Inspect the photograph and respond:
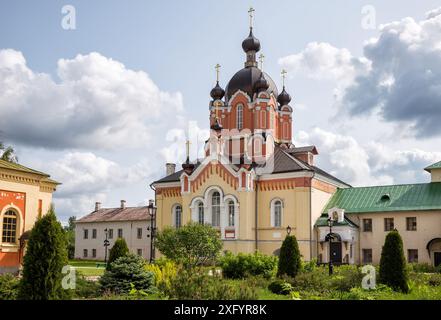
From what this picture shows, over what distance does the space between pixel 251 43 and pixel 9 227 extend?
25571mm

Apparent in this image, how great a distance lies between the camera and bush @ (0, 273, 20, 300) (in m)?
14.7

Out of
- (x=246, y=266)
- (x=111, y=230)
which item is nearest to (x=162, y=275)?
(x=246, y=266)

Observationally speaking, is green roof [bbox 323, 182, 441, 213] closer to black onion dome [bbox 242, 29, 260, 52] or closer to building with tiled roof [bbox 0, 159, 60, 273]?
black onion dome [bbox 242, 29, 260, 52]

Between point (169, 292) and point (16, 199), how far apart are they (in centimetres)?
1745

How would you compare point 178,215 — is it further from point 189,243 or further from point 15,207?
point 15,207

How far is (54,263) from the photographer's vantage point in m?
11.9

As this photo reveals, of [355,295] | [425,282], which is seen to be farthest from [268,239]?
[355,295]

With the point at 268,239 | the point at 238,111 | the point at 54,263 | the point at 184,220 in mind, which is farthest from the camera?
the point at 238,111

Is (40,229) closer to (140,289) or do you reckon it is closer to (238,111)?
(140,289)

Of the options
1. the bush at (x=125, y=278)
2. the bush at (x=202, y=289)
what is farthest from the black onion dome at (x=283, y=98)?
the bush at (x=202, y=289)

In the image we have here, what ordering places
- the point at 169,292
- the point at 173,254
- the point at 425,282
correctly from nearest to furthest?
the point at 169,292
the point at 425,282
the point at 173,254

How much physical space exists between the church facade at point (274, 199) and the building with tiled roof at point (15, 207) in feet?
43.1

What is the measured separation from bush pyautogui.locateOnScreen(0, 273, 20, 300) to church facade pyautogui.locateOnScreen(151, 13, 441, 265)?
2077cm

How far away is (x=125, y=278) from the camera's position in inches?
669
